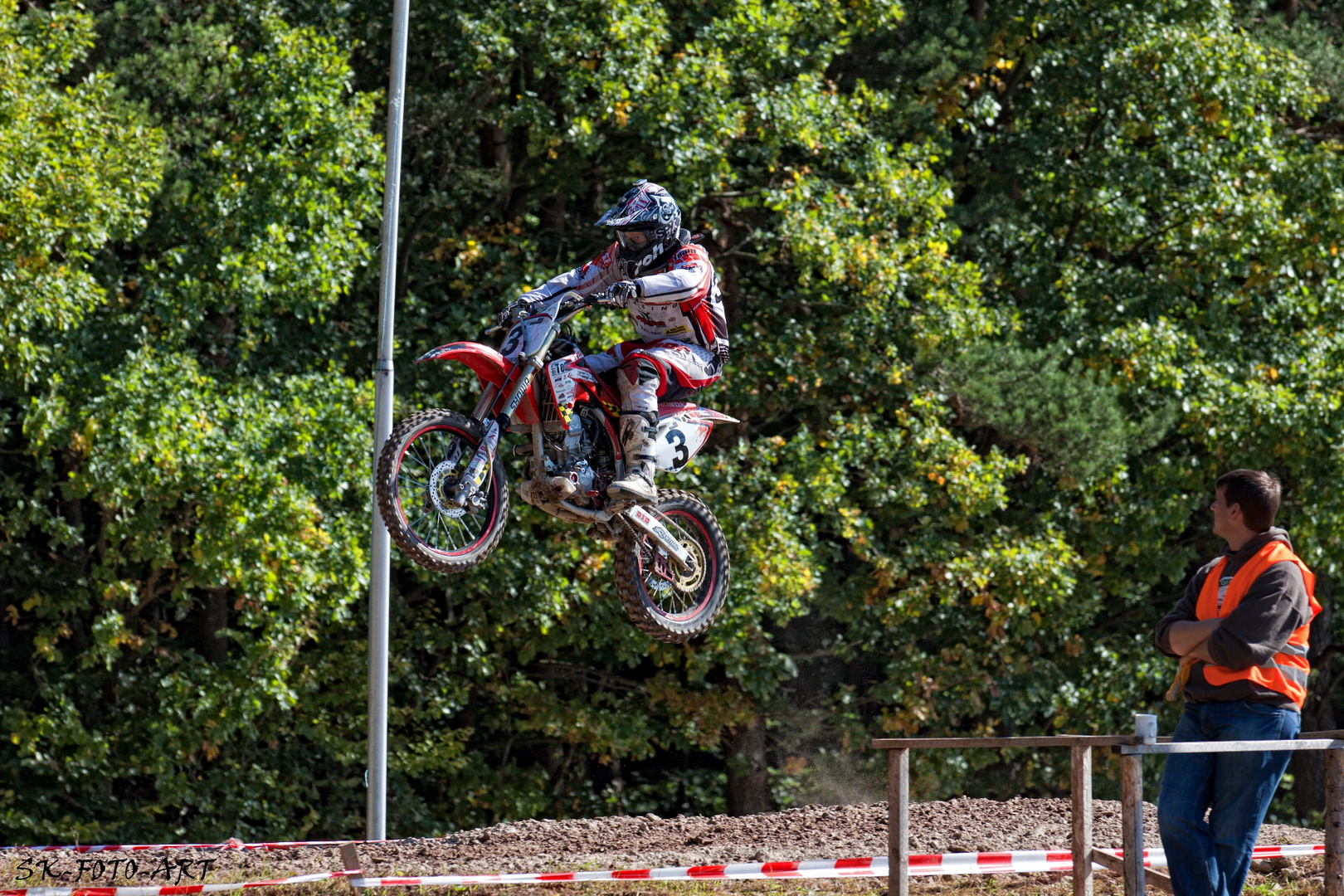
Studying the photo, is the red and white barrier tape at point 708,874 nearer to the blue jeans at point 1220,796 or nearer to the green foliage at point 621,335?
the blue jeans at point 1220,796

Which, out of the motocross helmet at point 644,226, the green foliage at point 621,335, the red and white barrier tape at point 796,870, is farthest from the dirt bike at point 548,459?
the green foliage at point 621,335

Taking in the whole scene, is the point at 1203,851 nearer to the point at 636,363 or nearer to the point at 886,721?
the point at 636,363

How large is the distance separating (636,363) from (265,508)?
5.00 metres

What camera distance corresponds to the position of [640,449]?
6059 millimetres

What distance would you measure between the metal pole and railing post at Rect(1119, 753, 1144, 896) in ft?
14.9

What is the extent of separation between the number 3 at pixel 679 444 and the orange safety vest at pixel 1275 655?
2217 mm

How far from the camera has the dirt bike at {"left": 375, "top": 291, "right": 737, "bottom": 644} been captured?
18.4ft

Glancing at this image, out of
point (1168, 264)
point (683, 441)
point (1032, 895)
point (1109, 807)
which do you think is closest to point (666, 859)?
point (1032, 895)

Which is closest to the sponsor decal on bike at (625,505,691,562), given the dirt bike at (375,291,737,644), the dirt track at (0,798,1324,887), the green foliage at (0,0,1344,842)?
the dirt bike at (375,291,737,644)

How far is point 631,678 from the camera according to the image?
47.0 ft

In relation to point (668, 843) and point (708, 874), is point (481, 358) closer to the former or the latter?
point (708, 874)

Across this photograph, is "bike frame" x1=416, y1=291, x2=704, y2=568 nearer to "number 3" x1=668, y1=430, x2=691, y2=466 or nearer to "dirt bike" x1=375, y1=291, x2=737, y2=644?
"dirt bike" x1=375, y1=291, x2=737, y2=644

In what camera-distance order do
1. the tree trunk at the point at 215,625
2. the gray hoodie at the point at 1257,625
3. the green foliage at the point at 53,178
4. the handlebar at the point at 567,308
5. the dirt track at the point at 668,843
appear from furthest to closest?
the tree trunk at the point at 215,625, the green foliage at the point at 53,178, the dirt track at the point at 668,843, the handlebar at the point at 567,308, the gray hoodie at the point at 1257,625

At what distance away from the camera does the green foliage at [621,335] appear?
36.1 feet
